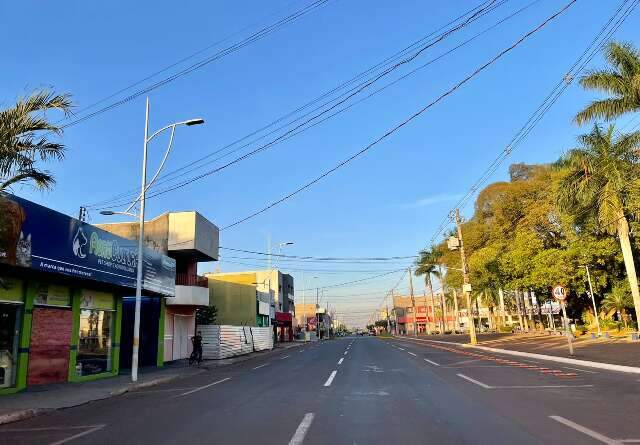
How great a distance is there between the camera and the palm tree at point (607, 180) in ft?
94.7

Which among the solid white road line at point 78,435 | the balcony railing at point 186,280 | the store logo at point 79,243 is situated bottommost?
the solid white road line at point 78,435

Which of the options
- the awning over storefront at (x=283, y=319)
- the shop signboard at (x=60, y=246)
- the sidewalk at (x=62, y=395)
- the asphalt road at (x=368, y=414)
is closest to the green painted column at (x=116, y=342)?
the sidewalk at (x=62, y=395)

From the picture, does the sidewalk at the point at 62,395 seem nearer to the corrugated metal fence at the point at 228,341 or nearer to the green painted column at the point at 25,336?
the green painted column at the point at 25,336

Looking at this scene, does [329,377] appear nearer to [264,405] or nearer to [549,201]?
[264,405]

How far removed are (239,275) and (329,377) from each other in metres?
58.9

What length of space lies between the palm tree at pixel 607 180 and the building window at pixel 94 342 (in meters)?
27.1

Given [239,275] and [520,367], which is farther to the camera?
[239,275]

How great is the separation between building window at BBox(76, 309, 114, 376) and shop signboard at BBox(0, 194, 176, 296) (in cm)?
182

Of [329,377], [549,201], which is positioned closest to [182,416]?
[329,377]

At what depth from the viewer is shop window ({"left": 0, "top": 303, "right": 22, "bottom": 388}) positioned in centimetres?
1542

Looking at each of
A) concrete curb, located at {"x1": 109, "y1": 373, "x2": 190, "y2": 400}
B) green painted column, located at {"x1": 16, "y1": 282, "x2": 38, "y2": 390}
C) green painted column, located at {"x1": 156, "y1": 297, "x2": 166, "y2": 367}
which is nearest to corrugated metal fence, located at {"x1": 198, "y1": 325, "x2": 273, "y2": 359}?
green painted column, located at {"x1": 156, "y1": 297, "x2": 166, "y2": 367}

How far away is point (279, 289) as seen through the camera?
79.8 m

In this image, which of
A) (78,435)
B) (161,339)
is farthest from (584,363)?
(161,339)

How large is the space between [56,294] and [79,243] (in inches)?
88.1
